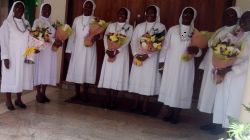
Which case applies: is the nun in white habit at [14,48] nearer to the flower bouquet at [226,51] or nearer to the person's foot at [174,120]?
the person's foot at [174,120]

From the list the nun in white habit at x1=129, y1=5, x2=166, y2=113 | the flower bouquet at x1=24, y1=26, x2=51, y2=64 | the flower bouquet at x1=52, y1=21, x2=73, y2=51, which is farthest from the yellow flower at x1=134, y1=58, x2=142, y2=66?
the flower bouquet at x1=24, y1=26, x2=51, y2=64

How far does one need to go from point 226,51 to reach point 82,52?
8.91 ft

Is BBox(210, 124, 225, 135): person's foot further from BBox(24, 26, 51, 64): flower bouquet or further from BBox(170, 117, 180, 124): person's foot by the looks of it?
BBox(24, 26, 51, 64): flower bouquet

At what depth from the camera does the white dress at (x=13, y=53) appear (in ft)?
19.1

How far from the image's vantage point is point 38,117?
5.80m

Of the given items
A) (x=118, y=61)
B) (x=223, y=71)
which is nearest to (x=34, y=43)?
(x=118, y=61)

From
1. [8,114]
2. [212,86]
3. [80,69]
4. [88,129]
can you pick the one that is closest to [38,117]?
[8,114]

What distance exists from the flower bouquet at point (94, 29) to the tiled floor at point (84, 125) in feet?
3.86

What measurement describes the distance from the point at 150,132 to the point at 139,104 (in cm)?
140

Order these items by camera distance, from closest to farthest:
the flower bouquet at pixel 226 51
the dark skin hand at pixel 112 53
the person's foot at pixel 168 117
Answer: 1. the flower bouquet at pixel 226 51
2. the person's foot at pixel 168 117
3. the dark skin hand at pixel 112 53

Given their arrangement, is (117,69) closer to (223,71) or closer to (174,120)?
(174,120)

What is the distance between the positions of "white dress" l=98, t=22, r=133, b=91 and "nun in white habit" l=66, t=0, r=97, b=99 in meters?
0.33

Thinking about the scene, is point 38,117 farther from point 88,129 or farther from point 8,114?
point 88,129

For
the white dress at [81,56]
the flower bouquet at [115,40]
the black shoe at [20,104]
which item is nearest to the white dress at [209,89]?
the flower bouquet at [115,40]
